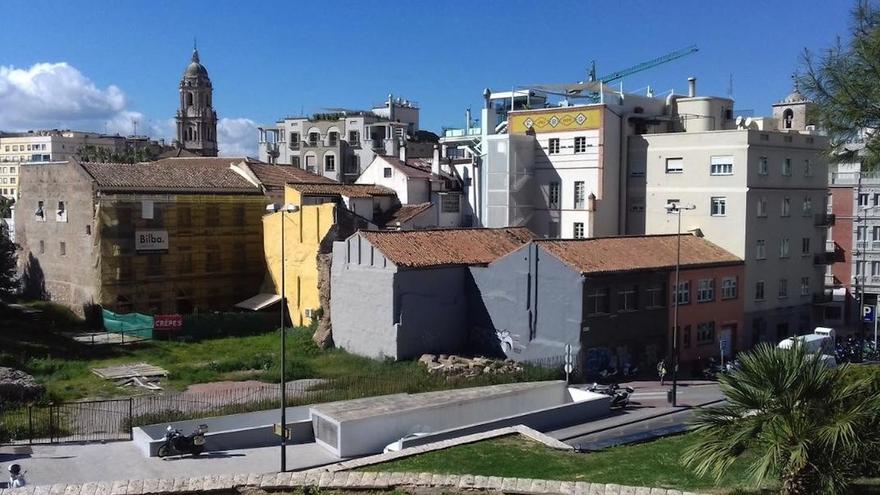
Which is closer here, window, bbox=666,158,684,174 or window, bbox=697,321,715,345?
window, bbox=697,321,715,345

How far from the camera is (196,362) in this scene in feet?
125

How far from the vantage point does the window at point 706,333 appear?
40625 mm

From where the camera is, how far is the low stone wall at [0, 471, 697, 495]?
14.6 meters

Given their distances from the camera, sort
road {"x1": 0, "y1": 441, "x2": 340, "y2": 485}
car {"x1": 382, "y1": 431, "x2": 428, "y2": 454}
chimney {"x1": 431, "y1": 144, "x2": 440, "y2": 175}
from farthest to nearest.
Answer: chimney {"x1": 431, "y1": 144, "x2": 440, "y2": 175}, car {"x1": 382, "y1": 431, "x2": 428, "y2": 454}, road {"x1": 0, "y1": 441, "x2": 340, "y2": 485}

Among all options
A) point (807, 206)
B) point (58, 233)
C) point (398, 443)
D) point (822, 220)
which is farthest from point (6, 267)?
point (822, 220)

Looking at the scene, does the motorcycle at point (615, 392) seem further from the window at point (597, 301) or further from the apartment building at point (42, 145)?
the apartment building at point (42, 145)

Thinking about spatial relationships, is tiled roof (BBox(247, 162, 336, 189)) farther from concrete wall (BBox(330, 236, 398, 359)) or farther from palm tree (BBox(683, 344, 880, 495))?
palm tree (BBox(683, 344, 880, 495))

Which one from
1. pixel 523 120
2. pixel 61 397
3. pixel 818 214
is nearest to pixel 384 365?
pixel 61 397

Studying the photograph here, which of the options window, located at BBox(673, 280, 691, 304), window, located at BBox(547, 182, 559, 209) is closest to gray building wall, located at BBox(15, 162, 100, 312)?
window, located at BBox(547, 182, 559, 209)

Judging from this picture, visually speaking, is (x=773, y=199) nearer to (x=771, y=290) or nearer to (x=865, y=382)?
(x=771, y=290)

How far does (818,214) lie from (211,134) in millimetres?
85158

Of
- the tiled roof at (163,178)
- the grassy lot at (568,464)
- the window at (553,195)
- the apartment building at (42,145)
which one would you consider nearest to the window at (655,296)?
the window at (553,195)

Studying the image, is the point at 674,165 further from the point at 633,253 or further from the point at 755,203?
the point at 633,253

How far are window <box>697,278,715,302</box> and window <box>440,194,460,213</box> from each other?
769 inches
